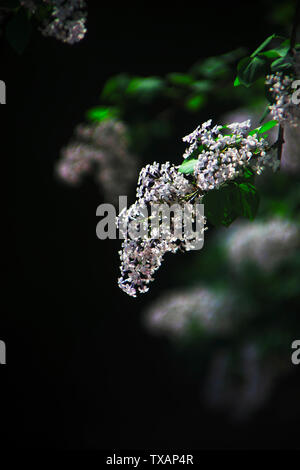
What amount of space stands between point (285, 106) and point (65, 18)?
1.72 ft

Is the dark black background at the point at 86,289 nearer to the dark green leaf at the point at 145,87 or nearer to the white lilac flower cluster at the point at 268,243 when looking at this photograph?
the white lilac flower cluster at the point at 268,243

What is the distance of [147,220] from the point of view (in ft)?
2.55

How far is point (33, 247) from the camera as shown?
133 inches

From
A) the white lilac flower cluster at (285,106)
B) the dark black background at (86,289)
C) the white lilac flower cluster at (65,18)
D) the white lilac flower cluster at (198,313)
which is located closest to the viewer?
the white lilac flower cluster at (285,106)

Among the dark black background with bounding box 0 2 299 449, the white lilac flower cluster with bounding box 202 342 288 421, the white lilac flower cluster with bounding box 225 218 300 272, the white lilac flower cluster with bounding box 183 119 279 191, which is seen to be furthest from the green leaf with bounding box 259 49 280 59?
the dark black background with bounding box 0 2 299 449

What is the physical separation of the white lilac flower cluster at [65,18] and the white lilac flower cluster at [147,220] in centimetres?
39

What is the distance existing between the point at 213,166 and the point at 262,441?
296 cm

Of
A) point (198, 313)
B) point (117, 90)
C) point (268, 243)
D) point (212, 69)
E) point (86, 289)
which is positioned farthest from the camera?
point (86, 289)

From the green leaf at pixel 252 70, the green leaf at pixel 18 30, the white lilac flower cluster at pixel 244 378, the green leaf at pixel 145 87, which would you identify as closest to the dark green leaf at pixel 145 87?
→ the green leaf at pixel 145 87

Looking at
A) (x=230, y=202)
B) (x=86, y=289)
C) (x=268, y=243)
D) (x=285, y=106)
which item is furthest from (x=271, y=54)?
(x=86, y=289)

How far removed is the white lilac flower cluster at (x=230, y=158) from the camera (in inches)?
28.2

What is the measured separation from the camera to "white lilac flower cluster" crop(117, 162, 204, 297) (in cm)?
75

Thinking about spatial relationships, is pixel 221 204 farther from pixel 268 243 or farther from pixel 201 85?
pixel 268 243

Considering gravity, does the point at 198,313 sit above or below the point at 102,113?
below
